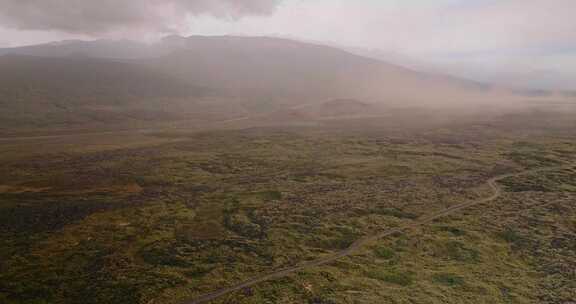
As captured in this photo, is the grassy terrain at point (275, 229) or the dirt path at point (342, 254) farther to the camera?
the grassy terrain at point (275, 229)

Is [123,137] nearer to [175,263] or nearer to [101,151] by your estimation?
[101,151]

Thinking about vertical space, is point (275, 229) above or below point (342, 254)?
above

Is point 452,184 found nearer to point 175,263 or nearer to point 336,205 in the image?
point 336,205

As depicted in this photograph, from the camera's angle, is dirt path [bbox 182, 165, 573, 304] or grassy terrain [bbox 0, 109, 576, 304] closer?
dirt path [bbox 182, 165, 573, 304]

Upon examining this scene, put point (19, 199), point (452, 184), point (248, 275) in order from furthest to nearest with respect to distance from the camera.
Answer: point (452, 184) → point (19, 199) → point (248, 275)

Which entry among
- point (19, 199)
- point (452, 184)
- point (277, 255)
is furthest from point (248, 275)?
point (452, 184)

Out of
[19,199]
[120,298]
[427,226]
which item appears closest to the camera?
[120,298]

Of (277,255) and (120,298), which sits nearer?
(120,298)

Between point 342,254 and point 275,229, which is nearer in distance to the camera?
point 342,254
